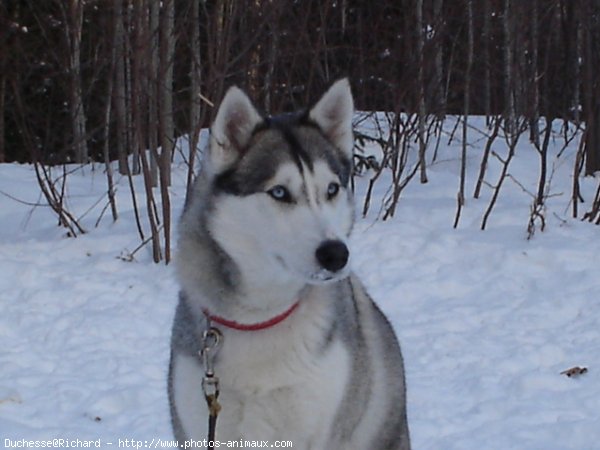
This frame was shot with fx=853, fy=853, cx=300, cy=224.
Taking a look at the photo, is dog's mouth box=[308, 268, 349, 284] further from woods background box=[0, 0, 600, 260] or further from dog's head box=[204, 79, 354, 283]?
woods background box=[0, 0, 600, 260]

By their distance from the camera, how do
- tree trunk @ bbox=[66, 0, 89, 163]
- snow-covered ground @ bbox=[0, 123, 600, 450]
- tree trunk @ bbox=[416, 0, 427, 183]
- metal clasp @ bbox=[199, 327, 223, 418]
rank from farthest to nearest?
1. tree trunk @ bbox=[66, 0, 89, 163]
2. tree trunk @ bbox=[416, 0, 427, 183]
3. snow-covered ground @ bbox=[0, 123, 600, 450]
4. metal clasp @ bbox=[199, 327, 223, 418]

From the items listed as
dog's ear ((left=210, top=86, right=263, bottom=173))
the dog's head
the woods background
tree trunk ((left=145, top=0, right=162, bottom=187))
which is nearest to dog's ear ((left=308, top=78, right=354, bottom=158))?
the dog's head

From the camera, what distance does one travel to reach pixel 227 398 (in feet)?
7.98

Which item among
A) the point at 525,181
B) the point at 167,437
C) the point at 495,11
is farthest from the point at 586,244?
the point at 495,11

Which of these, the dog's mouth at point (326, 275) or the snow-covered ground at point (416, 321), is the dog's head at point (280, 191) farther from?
the snow-covered ground at point (416, 321)

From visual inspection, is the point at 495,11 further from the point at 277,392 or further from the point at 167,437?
the point at 277,392

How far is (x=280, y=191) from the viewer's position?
245cm

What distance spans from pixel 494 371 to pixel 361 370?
2.85 metres

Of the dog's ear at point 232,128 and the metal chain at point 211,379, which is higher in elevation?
the dog's ear at point 232,128

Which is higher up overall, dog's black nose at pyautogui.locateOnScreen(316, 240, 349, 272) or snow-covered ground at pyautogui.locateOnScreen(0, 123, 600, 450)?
dog's black nose at pyautogui.locateOnScreen(316, 240, 349, 272)

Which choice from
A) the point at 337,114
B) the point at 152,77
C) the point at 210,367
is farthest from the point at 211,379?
the point at 152,77

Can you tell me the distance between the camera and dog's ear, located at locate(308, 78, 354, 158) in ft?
8.78

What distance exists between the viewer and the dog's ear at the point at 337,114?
2.68 metres

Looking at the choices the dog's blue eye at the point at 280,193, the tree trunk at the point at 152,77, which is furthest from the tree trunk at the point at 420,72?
the dog's blue eye at the point at 280,193
